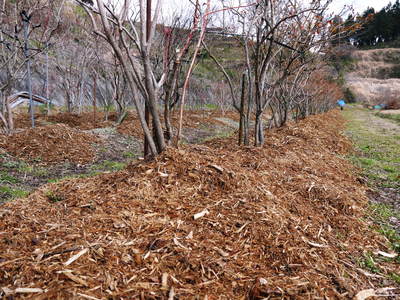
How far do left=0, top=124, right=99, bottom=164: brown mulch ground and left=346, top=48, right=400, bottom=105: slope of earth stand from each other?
43.6 m

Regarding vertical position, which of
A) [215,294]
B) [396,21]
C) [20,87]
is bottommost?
[215,294]

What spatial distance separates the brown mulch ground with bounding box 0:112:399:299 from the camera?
166 centimetres

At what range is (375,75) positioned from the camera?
51281mm

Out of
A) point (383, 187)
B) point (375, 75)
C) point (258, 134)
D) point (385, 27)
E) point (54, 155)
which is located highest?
point (385, 27)

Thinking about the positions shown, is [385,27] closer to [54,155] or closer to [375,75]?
[375,75]

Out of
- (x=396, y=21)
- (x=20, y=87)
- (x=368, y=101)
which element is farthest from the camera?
(x=396, y=21)

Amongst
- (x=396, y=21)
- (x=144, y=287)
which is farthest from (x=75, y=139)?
(x=396, y=21)

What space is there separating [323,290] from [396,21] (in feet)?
237

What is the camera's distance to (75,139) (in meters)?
6.78

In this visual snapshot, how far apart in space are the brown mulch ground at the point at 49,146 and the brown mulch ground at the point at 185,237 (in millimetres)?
2899

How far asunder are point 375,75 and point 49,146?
58555 mm

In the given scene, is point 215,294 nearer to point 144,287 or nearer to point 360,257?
point 144,287

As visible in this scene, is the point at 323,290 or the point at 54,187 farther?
the point at 54,187

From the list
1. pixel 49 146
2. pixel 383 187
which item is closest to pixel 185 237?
pixel 383 187
